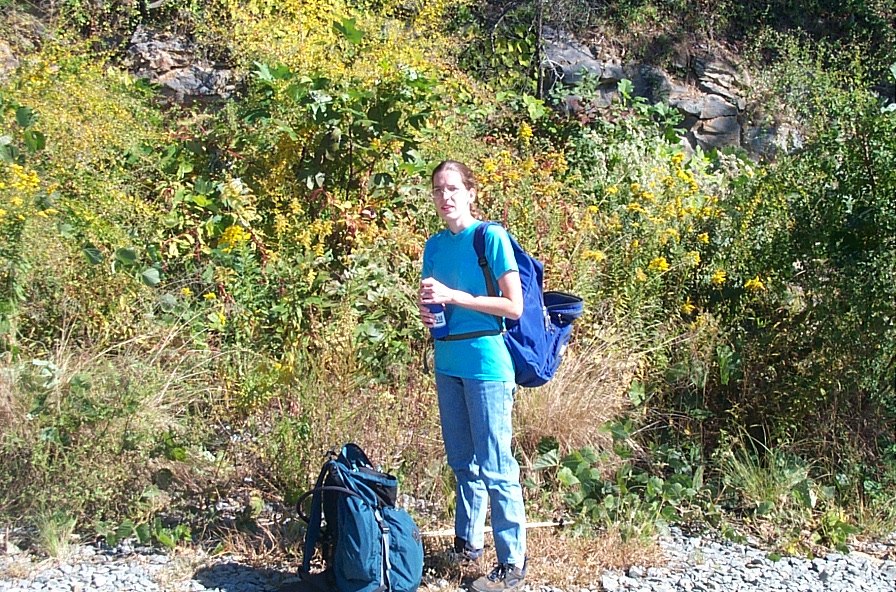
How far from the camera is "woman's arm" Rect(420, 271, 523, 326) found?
342cm

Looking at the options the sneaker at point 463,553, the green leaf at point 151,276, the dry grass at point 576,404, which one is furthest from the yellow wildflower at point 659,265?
the green leaf at point 151,276

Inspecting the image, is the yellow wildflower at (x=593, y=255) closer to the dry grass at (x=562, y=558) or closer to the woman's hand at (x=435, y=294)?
the dry grass at (x=562, y=558)

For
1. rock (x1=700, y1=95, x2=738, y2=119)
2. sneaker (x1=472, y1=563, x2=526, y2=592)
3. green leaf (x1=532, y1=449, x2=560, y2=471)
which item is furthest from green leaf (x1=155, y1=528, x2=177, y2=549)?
rock (x1=700, y1=95, x2=738, y2=119)

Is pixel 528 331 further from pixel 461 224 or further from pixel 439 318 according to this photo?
pixel 461 224

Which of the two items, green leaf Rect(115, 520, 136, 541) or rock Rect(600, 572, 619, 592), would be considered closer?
rock Rect(600, 572, 619, 592)

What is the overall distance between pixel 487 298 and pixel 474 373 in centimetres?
30

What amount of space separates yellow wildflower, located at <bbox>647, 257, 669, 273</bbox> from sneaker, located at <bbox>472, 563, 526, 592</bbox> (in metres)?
2.33

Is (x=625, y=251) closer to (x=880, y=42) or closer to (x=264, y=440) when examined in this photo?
(x=264, y=440)

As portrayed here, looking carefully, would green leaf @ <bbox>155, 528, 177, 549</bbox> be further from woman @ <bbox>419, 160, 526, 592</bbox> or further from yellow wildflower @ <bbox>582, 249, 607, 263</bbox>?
yellow wildflower @ <bbox>582, 249, 607, 263</bbox>

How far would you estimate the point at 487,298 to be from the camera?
3.48 meters

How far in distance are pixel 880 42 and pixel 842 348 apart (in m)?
8.67

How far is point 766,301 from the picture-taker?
5.51 m

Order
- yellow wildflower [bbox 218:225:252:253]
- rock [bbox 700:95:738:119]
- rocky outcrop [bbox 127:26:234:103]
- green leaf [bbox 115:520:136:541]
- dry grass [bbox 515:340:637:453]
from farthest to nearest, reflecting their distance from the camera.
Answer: rock [bbox 700:95:738:119] → rocky outcrop [bbox 127:26:234:103] → yellow wildflower [bbox 218:225:252:253] → dry grass [bbox 515:340:637:453] → green leaf [bbox 115:520:136:541]

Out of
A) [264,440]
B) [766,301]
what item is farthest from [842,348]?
[264,440]
